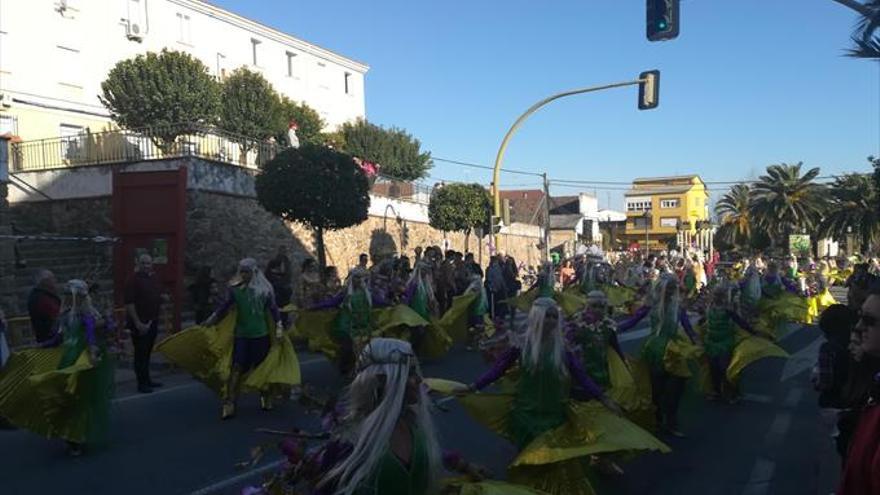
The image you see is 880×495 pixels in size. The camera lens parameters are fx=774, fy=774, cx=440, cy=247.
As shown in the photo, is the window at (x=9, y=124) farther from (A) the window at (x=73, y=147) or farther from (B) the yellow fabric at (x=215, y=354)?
(B) the yellow fabric at (x=215, y=354)

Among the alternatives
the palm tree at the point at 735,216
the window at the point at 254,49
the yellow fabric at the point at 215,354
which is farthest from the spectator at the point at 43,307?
the palm tree at the point at 735,216

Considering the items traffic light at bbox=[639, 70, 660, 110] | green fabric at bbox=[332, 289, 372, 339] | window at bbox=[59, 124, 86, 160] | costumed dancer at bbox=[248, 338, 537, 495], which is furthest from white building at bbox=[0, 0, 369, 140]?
costumed dancer at bbox=[248, 338, 537, 495]

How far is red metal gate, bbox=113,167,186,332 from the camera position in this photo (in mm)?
15992

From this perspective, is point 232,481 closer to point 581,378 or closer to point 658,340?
point 581,378

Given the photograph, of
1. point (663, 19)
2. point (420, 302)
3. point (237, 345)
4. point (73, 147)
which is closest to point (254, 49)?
point (73, 147)

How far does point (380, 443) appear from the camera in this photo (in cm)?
252

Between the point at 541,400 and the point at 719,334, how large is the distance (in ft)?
16.3

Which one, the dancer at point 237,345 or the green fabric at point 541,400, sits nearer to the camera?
the green fabric at point 541,400

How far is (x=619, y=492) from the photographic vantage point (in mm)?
5879

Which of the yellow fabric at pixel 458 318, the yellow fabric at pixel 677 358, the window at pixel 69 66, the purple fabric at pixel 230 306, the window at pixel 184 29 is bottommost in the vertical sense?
the yellow fabric at pixel 458 318

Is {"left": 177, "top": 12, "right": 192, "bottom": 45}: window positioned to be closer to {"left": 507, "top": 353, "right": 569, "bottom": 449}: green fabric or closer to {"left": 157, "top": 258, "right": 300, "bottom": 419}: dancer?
{"left": 157, "top": 258, "right": 300, "bottom": 419}: dancer

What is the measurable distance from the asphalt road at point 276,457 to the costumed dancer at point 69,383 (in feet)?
0.90

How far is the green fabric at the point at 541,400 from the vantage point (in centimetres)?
513

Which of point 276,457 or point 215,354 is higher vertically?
point 215,354
